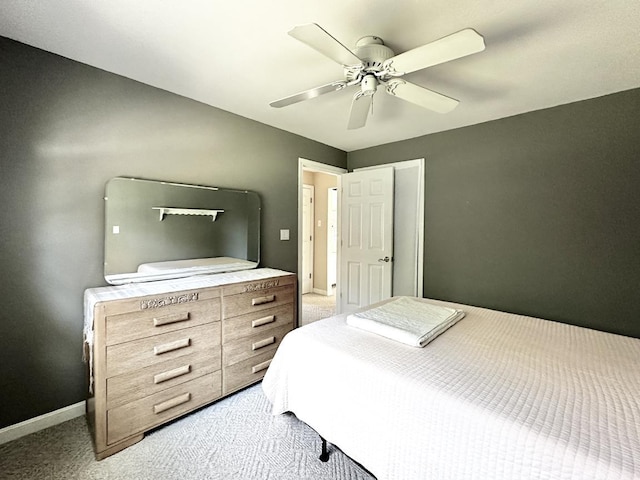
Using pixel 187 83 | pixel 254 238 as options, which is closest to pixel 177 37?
pixel 187 83

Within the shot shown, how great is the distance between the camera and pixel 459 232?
3.03 metres

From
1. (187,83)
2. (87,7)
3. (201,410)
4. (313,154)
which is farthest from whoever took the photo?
(313,154)

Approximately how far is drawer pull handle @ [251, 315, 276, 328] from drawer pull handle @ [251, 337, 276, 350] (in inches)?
5.3

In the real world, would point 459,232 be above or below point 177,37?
below

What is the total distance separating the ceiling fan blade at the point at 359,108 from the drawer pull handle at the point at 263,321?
64.8 inches

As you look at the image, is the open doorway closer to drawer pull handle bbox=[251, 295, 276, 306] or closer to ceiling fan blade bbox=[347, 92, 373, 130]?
drawer pull handle bbox=[251, 295, 276, 306]

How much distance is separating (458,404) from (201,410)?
1773 millimetres

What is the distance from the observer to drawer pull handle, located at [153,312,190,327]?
1720 mm

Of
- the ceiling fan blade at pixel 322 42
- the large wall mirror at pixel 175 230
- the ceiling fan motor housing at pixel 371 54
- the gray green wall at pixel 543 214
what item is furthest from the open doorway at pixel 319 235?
the ceiling fan blade at pixel 322 42

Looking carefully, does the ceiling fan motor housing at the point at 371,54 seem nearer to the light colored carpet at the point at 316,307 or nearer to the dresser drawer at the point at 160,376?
the dresser drawer at the point at 160,376

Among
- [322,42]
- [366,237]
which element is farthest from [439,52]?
[366,237]

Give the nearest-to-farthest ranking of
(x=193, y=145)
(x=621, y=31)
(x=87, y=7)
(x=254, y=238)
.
→ (x=87, y=7) → (x=621, y=31) → (x=193, y=145) → (x=254, y=238)

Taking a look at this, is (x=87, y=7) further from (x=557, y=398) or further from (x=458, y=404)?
(x=557, y=398)

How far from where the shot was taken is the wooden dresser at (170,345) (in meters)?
1.56
